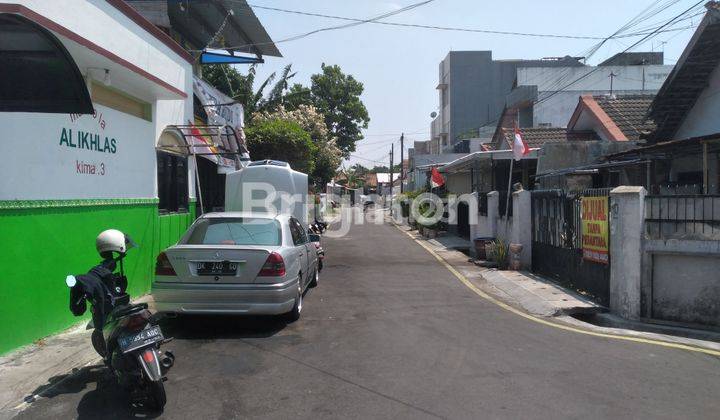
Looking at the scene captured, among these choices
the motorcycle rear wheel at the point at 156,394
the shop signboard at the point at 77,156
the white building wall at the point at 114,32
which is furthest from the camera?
the white building wall at the point at 114,32

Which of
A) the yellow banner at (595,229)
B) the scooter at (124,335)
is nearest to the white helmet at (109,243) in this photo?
the scooter at (124,335)

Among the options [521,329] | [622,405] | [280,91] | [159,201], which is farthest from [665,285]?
[280,91]

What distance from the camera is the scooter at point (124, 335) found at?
461cm

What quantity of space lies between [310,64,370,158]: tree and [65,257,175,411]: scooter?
43927mm

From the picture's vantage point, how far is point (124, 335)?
15.4 feet

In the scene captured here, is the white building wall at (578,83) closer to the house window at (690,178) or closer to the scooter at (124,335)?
the house window at (690,178)

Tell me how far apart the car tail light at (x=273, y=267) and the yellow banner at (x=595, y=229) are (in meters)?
5.19

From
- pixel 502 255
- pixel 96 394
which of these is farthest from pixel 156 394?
pixel 502 255

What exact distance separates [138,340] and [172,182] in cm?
726

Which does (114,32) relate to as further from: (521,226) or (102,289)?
(521,226)

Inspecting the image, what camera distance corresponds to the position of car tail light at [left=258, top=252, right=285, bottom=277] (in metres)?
7.11

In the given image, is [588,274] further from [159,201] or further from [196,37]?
[196,37]

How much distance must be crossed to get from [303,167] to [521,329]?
1875 centimetres

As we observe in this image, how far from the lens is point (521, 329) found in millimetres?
7531
